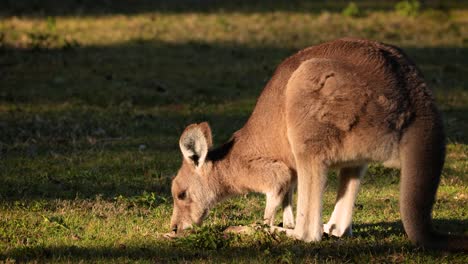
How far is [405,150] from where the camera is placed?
5914mm

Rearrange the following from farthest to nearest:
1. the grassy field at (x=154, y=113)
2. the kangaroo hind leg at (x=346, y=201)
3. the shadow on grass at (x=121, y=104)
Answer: the shadow on grass at (x=121, y=104) < the kangaroo hind leg at (x=346, y=201) < the grassy field at (x=154, y=113)

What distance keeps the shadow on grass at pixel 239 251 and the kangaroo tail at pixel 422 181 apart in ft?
0.80

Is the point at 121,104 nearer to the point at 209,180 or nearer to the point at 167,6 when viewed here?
the point at 209,180

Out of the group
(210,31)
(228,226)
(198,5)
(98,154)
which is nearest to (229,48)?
(210,31)

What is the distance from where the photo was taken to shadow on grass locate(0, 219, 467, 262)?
6.03m

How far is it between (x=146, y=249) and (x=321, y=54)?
1849 millimetres

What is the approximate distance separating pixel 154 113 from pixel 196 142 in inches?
184

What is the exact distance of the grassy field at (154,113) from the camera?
6355mm

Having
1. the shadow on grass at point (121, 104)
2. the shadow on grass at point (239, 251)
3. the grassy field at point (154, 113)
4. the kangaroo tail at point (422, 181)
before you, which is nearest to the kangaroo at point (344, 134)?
the kangaroo tail at point (422, 181)

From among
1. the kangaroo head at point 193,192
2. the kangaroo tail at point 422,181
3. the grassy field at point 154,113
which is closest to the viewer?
the kangaroo tail at point 422,181

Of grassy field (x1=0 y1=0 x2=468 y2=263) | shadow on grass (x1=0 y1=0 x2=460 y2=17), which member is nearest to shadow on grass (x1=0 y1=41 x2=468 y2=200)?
grassy field (x1=0 y1=0 x2=468 y2=263)

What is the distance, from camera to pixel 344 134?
19.6 feet

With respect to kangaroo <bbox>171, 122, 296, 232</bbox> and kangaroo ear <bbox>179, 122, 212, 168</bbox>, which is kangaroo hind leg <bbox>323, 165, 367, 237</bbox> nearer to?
kangaroo <bbox>171, 122, 296, 232</bbox>

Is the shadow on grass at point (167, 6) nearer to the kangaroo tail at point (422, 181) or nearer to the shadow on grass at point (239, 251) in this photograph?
the shadow on grass at point (239, 251)
